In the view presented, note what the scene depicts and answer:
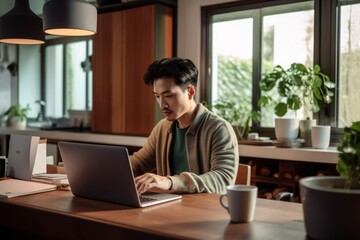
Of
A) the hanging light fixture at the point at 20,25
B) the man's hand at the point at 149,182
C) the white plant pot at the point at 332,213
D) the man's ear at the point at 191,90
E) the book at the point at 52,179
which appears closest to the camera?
the white plant pot at the point at 332,213

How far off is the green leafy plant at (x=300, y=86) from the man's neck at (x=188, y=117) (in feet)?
4.17

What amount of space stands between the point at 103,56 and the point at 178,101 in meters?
2.63

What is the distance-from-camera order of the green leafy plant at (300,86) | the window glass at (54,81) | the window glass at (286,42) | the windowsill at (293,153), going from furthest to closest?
the window glass at (54,81), the window glass at (286,42), the green leafy plant at (300,86), the windowsill at (293,153)

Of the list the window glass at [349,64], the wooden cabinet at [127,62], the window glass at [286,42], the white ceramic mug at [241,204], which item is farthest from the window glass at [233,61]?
the white ceramic mug at [241,204]

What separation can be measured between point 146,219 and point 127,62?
124 inches

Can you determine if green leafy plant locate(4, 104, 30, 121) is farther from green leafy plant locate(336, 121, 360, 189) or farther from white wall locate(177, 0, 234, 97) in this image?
green leafy plant locate(336, 121, 360, 189)

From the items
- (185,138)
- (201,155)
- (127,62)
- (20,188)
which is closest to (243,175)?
(201,155)

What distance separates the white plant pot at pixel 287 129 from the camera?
10.6 ft

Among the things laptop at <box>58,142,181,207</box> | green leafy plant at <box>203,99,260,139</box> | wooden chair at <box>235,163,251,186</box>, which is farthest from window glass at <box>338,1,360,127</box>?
laptop at <box>58,142,181,207</box>

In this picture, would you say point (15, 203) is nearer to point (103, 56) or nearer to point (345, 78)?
point (345, 78)

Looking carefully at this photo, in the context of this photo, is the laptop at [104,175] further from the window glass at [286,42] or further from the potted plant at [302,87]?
the window glass at [286,42]

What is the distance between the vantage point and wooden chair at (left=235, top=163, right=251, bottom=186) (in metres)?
2.06

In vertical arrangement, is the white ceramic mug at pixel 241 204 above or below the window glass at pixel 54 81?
below

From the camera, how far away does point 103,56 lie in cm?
453
